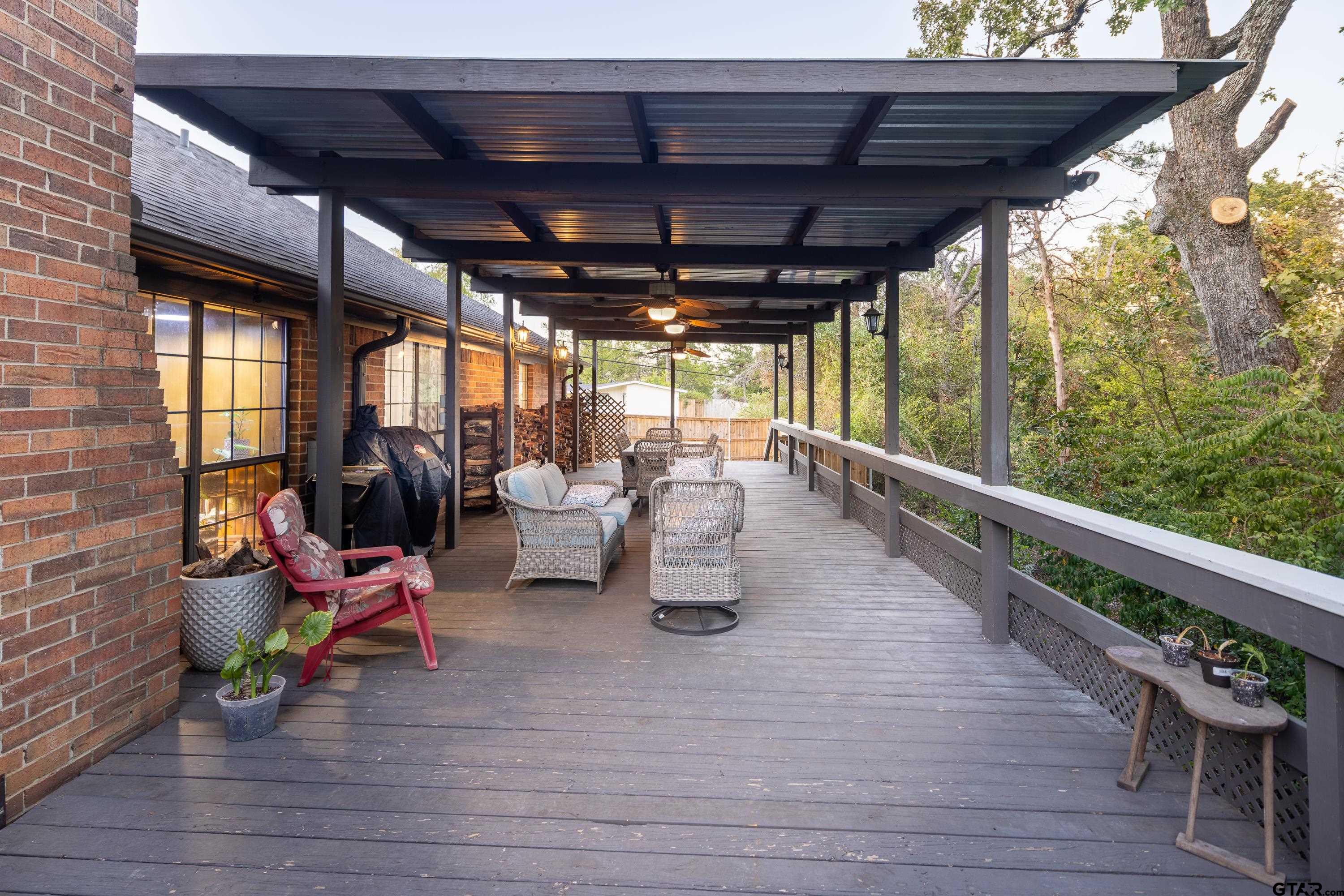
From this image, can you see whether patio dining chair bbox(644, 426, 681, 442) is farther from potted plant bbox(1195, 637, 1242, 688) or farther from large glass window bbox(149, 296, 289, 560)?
potted plant bbox(1195, 637, 1242, 688)

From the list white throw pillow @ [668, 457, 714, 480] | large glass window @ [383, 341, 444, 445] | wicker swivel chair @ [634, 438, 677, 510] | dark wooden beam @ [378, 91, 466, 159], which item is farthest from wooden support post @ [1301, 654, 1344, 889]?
large glass window @ [383, 341, 444, 445]

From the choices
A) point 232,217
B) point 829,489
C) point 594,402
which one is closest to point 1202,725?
point 232,217

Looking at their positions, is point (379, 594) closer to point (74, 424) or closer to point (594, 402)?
point (74, 424)

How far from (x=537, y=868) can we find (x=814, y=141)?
11.3ft

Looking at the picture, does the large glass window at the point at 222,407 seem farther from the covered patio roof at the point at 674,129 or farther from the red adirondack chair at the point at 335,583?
the covered patio roof at the point at 674,129

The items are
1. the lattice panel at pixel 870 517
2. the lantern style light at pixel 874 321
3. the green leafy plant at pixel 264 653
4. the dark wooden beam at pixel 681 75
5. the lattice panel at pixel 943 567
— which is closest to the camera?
the green leafy plant at pixel 264 653

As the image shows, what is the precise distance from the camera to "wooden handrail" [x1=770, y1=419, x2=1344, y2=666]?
1713mm

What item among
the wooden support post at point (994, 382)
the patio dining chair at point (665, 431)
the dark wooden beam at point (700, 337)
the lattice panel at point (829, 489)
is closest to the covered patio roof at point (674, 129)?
the wooden support post at point (994, 382)

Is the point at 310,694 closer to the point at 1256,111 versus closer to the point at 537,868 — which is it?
the point at 537,868

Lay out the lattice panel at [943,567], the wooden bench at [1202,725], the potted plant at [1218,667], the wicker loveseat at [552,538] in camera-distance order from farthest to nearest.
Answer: the wicker loveseat at [552,538], the lattice panel at [943,567], the potted plant at [1218,667], the wooden bench at [1202,725]

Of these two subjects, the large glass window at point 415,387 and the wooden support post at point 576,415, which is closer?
the large glass window at point 415,387

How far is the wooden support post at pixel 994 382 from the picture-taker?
3.71 m

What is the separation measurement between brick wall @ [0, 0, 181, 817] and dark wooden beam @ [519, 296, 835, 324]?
6.44 m

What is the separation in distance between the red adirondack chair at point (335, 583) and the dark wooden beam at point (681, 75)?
1.84 meters
